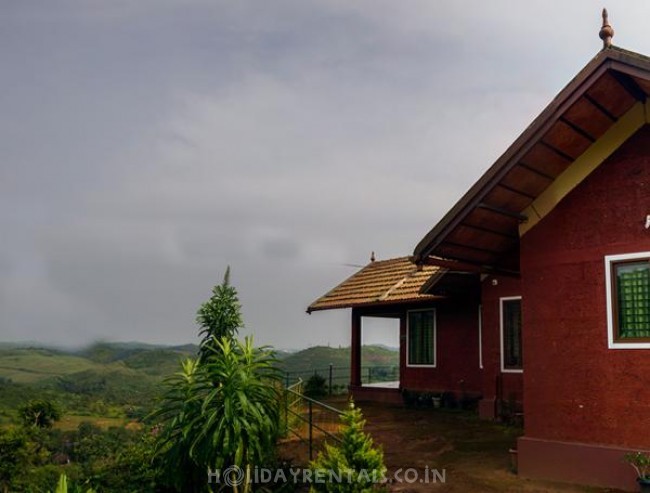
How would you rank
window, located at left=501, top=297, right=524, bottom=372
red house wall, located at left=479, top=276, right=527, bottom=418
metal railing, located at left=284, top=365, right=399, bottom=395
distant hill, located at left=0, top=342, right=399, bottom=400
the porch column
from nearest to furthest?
window, located at left=501, top=297, right=524, bottom=372, red house wall, located at left=479, top=276, right=527, bottom=418, the porch column, metal railing, located at left=284, top=365, right=399, bottom=395, distant hill, located at left=0, top=342, right=399, bottom=400

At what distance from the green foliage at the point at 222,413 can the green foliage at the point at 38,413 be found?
1227cm

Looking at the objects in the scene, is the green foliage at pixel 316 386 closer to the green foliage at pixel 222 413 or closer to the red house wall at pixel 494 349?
the red house wall at pixel 494 349

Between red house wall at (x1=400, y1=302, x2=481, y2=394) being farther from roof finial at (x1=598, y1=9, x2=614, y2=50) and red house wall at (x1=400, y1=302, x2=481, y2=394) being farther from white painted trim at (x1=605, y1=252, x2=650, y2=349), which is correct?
roof finial at (x1=598, y1=9, x2=614, y2=50)

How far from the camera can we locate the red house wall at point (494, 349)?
12469mm

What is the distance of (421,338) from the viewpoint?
54.6 ft

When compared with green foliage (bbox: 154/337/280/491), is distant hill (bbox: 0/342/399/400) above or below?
below

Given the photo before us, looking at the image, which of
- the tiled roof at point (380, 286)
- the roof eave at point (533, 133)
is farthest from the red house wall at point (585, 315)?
the tiled roof at point (380, 286)

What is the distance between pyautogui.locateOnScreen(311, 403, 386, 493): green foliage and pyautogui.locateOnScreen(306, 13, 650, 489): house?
2.71 m

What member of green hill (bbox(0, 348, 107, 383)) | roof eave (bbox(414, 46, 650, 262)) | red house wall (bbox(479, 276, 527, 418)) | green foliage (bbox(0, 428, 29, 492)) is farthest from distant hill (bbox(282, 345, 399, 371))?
roof eave (bbox(414, 46, 650, 262))

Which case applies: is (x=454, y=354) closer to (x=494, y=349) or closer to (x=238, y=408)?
(x=494, y=349)

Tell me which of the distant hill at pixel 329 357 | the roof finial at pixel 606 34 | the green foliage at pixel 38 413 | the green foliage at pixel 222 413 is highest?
the roof finial at pixel 606 34

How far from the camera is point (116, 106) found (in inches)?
563

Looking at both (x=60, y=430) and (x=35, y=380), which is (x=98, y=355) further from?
(x=60, y=430)

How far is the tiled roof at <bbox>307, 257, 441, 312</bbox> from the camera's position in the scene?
16516 millimetres
